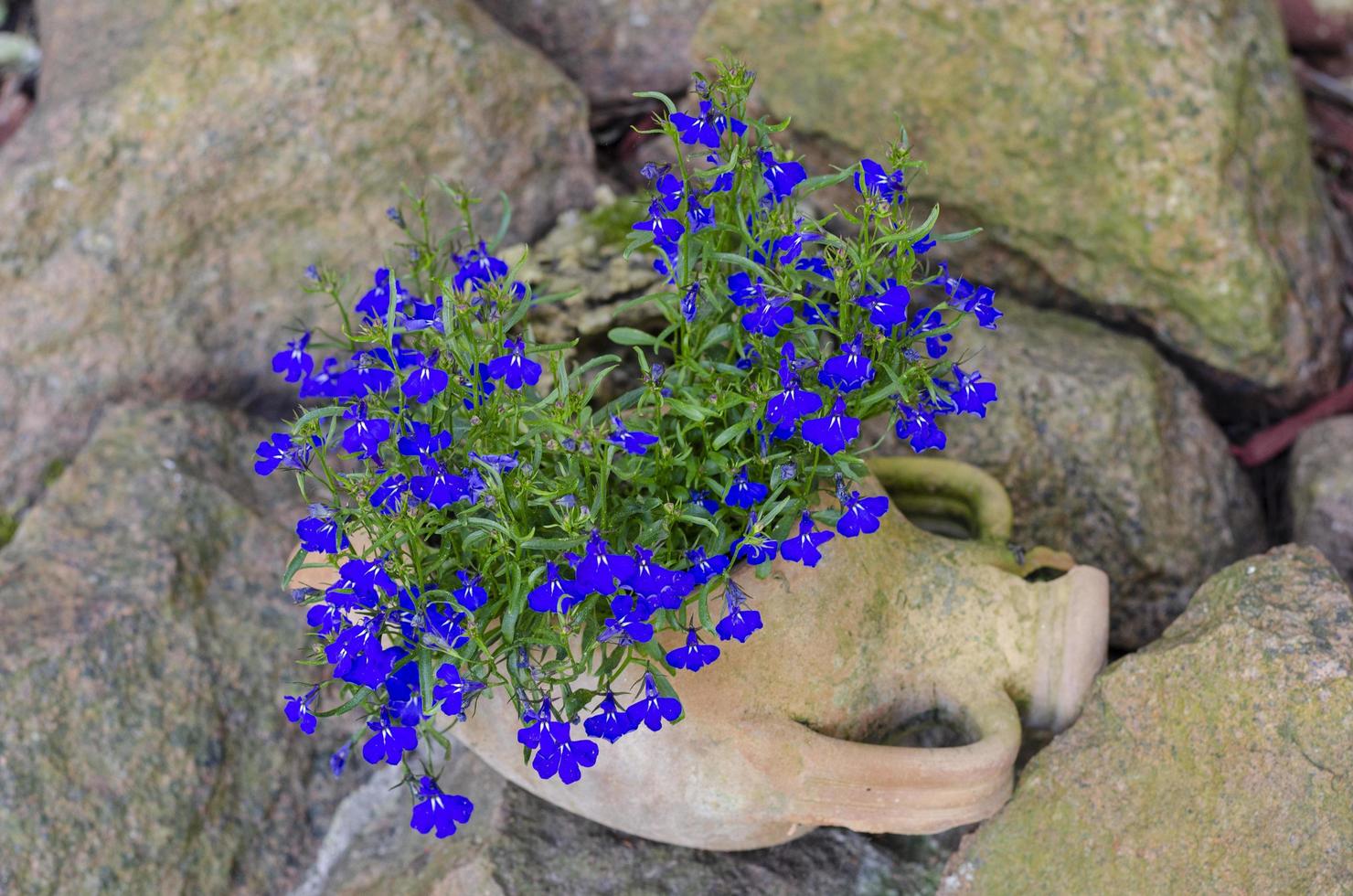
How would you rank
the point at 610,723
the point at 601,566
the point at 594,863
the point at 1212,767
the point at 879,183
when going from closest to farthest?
the point at 601,566
the point at 610,723
the point at 879,183
the point at 1212,767
the point at 594,863

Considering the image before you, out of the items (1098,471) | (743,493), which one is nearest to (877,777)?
(743,493)

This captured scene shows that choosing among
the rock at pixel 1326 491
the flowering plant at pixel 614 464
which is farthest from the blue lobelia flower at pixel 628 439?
the rock at pixel 1326 491

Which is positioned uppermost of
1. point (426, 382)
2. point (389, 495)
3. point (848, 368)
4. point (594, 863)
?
point (848, 368)

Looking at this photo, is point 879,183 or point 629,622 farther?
point 879,183

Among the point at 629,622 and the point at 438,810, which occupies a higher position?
the point at 629,622

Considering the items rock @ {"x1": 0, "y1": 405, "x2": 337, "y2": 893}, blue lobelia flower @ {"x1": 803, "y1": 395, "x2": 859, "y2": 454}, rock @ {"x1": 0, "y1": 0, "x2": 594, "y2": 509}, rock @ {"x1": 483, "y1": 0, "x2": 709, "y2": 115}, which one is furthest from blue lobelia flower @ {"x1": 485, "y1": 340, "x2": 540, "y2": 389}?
rock @ {"x1": 483, "y1": 0, "x2": 709, "y2": 115}

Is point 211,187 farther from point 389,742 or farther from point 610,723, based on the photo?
point 610,723

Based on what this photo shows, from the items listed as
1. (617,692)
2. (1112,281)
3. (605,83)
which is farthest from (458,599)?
(605,83)

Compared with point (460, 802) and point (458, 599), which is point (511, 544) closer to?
point (458, 599)
